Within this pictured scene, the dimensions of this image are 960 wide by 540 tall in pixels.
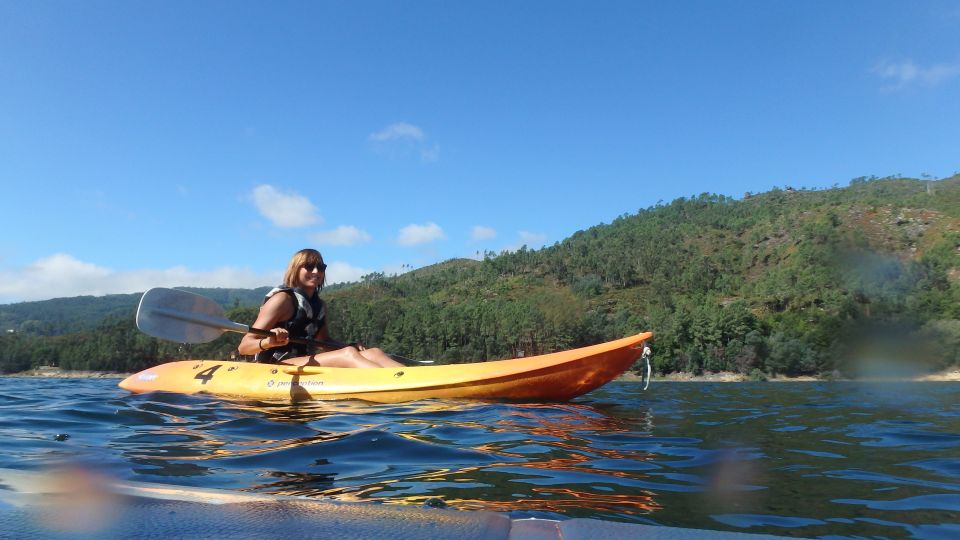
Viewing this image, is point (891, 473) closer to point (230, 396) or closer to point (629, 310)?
point (230, 396)

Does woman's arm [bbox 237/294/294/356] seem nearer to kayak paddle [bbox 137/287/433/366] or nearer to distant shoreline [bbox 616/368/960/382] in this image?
kayak paddle [bbox 137/287/433/366]

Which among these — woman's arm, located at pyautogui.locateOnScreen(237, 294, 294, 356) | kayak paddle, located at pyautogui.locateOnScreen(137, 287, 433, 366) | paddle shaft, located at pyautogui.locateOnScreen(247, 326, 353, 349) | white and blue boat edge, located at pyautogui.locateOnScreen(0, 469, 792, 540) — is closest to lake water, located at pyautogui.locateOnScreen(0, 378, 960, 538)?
white and blue boat edge, located at pyautogui.locateOnScreen(0, 469, 792, 540)

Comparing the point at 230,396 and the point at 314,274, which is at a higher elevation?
the point at 314,274

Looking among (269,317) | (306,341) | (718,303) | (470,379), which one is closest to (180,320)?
(269,317)

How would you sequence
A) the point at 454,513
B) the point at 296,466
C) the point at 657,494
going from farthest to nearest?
1. the point at 296,466
2. the point at 657,494
3. the point at 454,513

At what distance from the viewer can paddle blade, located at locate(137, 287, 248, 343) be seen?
6312mm

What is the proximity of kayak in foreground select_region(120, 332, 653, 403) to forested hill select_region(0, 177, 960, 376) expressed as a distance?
14.3ft

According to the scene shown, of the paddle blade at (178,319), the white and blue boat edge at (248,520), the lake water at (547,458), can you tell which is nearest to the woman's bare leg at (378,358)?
the lake water at (547,458)

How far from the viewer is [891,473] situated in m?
2.86

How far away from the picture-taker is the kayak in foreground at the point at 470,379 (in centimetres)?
541

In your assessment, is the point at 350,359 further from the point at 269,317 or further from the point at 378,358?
the point at 269,317

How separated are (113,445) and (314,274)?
329 centimetres

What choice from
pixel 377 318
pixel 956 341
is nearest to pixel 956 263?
pixel 956 341

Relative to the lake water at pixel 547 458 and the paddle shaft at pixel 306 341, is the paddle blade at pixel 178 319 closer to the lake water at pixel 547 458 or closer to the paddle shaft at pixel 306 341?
the paddle shaft at pixel 306 341
